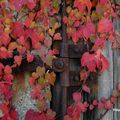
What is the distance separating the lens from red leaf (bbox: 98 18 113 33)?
1917 millimetres

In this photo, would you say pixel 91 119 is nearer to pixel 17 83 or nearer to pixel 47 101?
pixel 47 101

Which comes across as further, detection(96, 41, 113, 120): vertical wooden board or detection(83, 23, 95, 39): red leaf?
detection(96, 41, 113, 120): vertical wooden board

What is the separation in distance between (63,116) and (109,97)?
36cm

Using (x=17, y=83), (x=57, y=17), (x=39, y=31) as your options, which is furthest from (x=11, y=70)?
(x=57, y=17)

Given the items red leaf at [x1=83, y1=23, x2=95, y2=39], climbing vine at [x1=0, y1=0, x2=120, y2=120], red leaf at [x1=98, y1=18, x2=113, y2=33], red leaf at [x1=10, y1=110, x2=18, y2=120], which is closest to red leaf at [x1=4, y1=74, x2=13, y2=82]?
→ climbing vine at [x1=0, y1=0, x2=120, y2=120]

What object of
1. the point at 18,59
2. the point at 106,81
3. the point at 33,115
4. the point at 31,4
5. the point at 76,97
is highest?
the point at 31,4

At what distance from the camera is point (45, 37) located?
6.45 ft

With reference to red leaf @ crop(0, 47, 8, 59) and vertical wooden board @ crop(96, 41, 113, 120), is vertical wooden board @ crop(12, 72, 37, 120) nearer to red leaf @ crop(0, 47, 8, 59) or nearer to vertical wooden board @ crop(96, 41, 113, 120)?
red leaf @ crop(0, 47, 8, 59)

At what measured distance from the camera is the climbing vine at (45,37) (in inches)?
→ 75.2

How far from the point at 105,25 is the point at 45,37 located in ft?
1.34

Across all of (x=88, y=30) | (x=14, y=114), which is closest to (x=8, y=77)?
(x=14, y=114)

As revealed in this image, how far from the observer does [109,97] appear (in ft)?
6.93

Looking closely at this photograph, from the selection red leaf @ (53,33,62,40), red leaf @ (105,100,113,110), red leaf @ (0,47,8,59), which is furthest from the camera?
red leaf @ (105,100,113,110)

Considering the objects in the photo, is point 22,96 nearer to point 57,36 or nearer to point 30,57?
point 30,57
